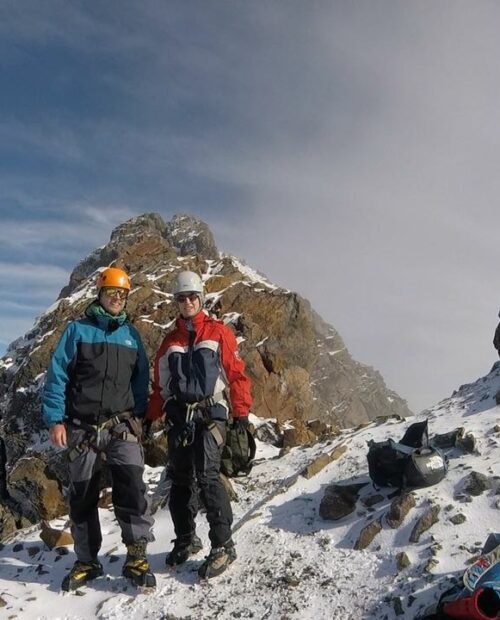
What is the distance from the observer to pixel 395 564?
17.3ft

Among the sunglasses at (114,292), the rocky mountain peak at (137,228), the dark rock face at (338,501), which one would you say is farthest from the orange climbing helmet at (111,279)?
the rocky mountain peak at (137,228)

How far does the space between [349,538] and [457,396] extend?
680 centimetres

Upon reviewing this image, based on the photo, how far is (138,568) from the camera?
5473 mm

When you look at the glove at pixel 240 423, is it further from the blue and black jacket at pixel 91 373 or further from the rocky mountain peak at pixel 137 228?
the rocky mountain peak at pixel 137 228

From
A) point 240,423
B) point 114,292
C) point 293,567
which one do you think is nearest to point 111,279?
point 114,292

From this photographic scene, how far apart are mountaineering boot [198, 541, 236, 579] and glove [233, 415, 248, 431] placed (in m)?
1.37

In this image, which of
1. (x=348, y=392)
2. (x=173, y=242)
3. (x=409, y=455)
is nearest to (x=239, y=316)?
(x=409, y=455)

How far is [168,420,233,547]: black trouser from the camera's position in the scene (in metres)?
5.58

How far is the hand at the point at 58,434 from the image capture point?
5.43 metres

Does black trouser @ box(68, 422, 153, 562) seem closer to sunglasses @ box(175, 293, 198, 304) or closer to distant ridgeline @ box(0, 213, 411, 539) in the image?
sunglasses @ box(175, 293, 198, 304)

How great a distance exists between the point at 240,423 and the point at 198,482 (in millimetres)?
850

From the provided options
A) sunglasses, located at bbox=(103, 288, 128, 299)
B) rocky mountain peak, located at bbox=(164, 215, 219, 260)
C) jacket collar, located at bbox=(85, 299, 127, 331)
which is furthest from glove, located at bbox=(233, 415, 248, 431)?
rocky mountain peak, located at bbox=(164, 215, 219, 260)

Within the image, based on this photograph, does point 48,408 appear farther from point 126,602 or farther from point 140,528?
point 126,602

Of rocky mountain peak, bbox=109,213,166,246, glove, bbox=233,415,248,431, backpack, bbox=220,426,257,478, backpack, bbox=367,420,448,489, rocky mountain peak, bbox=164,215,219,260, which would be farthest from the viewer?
rocky mountain peak, bbox=164,215,219,260
